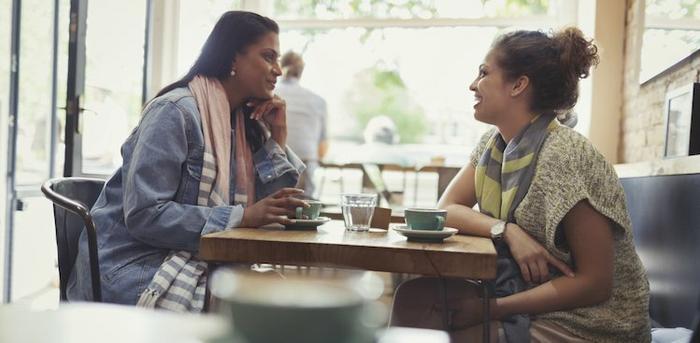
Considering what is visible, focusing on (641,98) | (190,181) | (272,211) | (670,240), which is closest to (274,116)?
(190,181)

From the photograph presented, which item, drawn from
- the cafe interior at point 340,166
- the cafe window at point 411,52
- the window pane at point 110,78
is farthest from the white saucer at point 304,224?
the cafe window at point 411,52

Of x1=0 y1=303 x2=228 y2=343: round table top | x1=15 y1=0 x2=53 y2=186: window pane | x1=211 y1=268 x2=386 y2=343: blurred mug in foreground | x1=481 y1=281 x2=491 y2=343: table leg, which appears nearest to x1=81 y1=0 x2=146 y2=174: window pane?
x1=15 y1=0 x2=53 y2=186: window pane

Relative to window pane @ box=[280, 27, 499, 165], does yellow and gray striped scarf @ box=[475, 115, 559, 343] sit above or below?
below

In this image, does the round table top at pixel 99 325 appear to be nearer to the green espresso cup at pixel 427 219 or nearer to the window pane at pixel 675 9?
the green espresso cup at pixel 427 219

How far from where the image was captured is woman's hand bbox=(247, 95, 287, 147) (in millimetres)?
2004

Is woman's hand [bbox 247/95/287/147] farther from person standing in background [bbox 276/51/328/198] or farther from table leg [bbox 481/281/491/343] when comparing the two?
person standing in background [bbox 276/51/328/198]

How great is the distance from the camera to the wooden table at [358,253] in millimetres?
1185

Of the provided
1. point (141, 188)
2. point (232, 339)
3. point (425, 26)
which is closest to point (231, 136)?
point (141, 188)

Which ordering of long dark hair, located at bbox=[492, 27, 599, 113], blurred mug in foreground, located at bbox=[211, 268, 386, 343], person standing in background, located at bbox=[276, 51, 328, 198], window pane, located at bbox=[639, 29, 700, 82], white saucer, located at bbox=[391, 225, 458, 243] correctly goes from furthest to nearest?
person standing in background, located at bbox=[276, 51, 328, 198] → window pane, located at bbox=[639, 29, 700, 82] → long dark hair, located at bbox=[492, 27, 599, 113] → white saucer, located at bbox=[391, 225, 458, 243] → blurred mug in foreground, located at bbox=[211, 268, 386, 343]

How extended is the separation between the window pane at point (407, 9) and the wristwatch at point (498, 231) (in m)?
3.72

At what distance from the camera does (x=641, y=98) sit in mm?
3365

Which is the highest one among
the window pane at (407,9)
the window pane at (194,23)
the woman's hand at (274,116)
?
the window pane at (407,9)

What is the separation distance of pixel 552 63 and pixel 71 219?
51.6 inches

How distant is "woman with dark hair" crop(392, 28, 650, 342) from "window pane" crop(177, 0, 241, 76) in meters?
3.59
